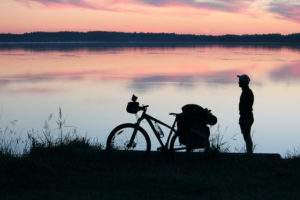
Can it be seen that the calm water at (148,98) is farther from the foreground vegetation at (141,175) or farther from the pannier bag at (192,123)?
the foreground vegetation at (141,175)

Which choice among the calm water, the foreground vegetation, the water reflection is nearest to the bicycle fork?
the foreground vegetation

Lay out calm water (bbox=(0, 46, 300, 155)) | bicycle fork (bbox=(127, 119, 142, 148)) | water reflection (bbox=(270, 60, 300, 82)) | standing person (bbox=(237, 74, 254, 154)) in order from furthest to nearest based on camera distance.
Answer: water reflection (bbox=(270, 60, 300, 82)) < calm water (bbox=(0, 46, 300, 155)) < standing person (bbox=(237, 74, 254, 154)) < bicycle fork (bbox=(127, 119, 142, 148))

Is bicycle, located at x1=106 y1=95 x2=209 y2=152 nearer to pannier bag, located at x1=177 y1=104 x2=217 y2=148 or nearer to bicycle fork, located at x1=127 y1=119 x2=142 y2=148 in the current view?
bicycle fork, located at x1=127 y1=119 x2=142 y2=148

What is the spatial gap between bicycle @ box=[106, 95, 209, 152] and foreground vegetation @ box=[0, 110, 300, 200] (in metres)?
0.16

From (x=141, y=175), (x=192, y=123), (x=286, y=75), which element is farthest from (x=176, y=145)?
(x=286, y=75)

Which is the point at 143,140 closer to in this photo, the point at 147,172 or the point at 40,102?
the point at 147,172

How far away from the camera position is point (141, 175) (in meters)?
7.39

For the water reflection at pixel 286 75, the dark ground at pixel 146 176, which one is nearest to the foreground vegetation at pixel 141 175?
the dark ground at pixel 146 176

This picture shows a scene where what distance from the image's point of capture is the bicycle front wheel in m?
8.33

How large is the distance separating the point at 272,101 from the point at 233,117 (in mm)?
5661

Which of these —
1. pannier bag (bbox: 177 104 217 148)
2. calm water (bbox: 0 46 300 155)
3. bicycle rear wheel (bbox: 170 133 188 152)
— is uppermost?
pannier bag (bbox: 177 104 217 148)

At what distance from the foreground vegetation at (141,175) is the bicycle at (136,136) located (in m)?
0.16

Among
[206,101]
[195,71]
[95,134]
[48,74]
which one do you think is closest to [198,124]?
[95,134]

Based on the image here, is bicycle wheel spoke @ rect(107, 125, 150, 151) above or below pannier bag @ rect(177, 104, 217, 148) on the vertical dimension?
below
